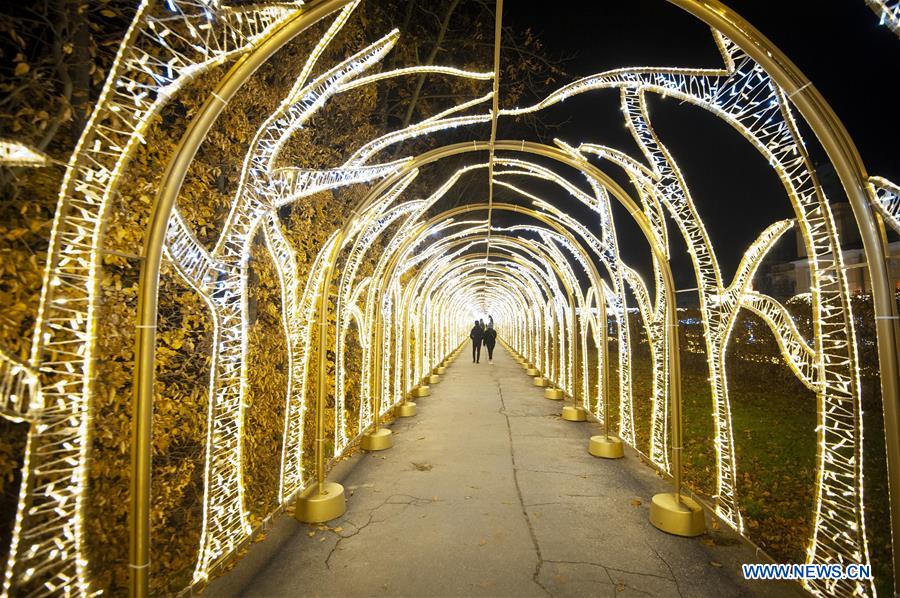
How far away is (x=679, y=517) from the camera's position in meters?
3.73

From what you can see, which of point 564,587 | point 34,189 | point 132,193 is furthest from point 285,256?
point 564,587

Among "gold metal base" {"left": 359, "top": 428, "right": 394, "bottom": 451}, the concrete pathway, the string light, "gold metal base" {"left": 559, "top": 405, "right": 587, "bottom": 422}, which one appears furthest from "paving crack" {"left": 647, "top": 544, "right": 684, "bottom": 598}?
"gold metal base" {"left": 559, "top": 405, "right": 587, "bottom": 422}

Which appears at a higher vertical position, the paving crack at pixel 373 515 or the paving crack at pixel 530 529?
the paving crack at pixel 373 515

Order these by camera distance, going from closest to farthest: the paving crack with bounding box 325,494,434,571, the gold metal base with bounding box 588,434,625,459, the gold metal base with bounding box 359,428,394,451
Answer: the paving crack with bounding box 325,494,434,571 < the gold metal base with bounding box 588,434,625,459 < the gold metal base with bounding box 359,428,394,451

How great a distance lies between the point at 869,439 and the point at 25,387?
10.6 metres

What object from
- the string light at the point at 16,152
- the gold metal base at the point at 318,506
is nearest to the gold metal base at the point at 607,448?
the gold metal base at the point at 318,506

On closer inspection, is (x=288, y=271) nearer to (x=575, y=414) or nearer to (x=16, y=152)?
(x=16, y=152)

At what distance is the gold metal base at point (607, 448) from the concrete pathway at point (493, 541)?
166 mm

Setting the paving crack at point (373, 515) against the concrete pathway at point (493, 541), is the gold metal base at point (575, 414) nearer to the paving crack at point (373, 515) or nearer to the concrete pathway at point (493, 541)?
the concrete pathway at point (493, 541)

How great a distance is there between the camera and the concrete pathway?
304 cm

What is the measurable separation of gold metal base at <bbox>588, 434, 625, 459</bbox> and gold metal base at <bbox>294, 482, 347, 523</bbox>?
3.63 metres

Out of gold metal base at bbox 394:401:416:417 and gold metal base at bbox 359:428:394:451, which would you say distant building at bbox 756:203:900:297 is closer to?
gold metal base at bbox 359:428:394:451

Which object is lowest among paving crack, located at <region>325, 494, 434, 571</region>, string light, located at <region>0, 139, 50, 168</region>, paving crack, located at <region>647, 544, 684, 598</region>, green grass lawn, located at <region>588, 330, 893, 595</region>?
green grass lawn, located at <region>588, 330, 893, 595</region>

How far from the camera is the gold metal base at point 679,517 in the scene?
3.70 metres
